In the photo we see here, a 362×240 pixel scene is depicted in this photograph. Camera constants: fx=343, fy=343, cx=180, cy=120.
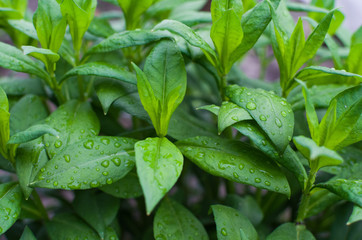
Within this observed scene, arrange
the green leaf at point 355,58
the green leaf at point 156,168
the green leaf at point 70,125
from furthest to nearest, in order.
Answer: the green leaf at point 355,58 → the green leaf at point 70,125 → the green leaf at point 156,168

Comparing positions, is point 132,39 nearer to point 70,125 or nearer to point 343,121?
point 70,125

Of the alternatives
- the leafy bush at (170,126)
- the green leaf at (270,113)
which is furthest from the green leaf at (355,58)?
the green leaf at (270,113)

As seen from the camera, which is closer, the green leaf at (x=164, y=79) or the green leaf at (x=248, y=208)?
the green leaf at (x=164, y=79)

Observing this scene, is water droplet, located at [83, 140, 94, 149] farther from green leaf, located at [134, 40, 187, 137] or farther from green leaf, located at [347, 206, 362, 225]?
green leaf, located at [347, 206, 362, 225]

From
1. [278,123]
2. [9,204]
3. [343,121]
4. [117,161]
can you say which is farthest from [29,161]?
[343,121]

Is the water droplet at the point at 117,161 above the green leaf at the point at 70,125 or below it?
above

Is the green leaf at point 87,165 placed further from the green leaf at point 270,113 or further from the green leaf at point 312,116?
the green leaf at point 312,116

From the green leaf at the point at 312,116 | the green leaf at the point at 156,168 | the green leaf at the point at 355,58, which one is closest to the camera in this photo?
the green leaf at the point at 156,168
